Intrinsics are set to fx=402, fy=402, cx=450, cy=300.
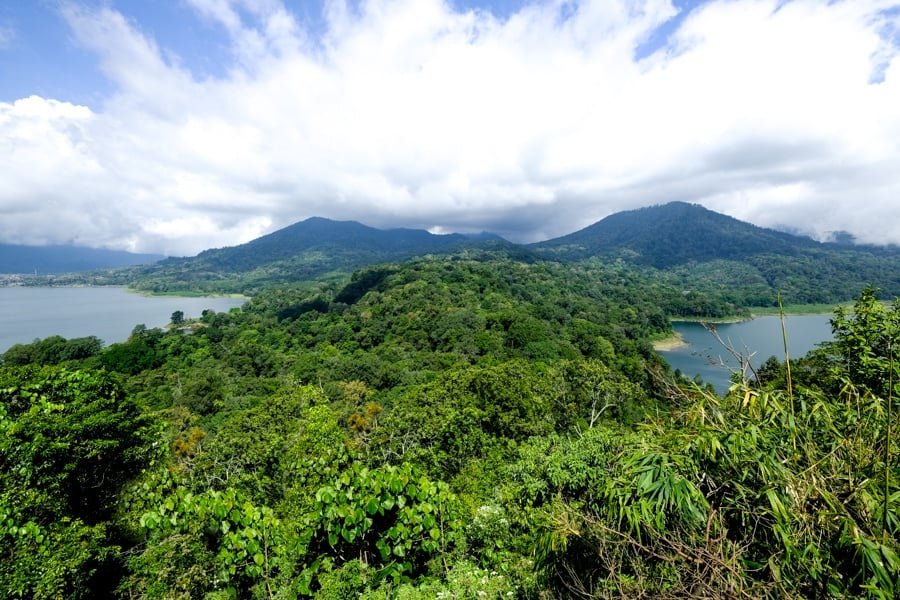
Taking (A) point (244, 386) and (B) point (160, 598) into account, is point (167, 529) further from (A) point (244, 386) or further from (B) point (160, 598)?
(A) point (244, 386)

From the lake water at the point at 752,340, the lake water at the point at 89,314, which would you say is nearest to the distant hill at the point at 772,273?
the lake water at the point at 752,340

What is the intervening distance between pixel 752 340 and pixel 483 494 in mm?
64189

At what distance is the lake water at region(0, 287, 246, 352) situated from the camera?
76.7m

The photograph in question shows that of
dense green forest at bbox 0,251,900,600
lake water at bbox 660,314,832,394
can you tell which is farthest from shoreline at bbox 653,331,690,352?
dense green forest at bbox 0,251,900,600

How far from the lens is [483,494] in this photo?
34.2 feet

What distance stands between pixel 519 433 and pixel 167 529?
493 inches

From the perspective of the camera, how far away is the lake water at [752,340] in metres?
49.8

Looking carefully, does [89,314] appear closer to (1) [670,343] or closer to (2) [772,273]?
(1) [670,343]

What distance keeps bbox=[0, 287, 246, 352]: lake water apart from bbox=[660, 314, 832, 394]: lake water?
91.6 m

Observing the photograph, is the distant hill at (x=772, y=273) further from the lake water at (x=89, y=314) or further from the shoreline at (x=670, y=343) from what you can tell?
the lake water at (x=89, y=314)

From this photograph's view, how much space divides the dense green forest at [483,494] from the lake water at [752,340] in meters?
37.8

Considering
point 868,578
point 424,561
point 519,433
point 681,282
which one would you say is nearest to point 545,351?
point 519,433

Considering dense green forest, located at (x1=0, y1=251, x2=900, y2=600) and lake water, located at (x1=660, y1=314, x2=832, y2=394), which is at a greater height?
dense green forest, located at (x1=0, y1=251, x2=900, y2=600)

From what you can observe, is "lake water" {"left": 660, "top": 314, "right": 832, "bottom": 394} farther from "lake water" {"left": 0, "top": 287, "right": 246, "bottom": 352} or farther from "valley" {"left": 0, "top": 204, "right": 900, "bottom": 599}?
"lake water" {"left": 0, "top": 287, "right": 246, "bottom": 352}
